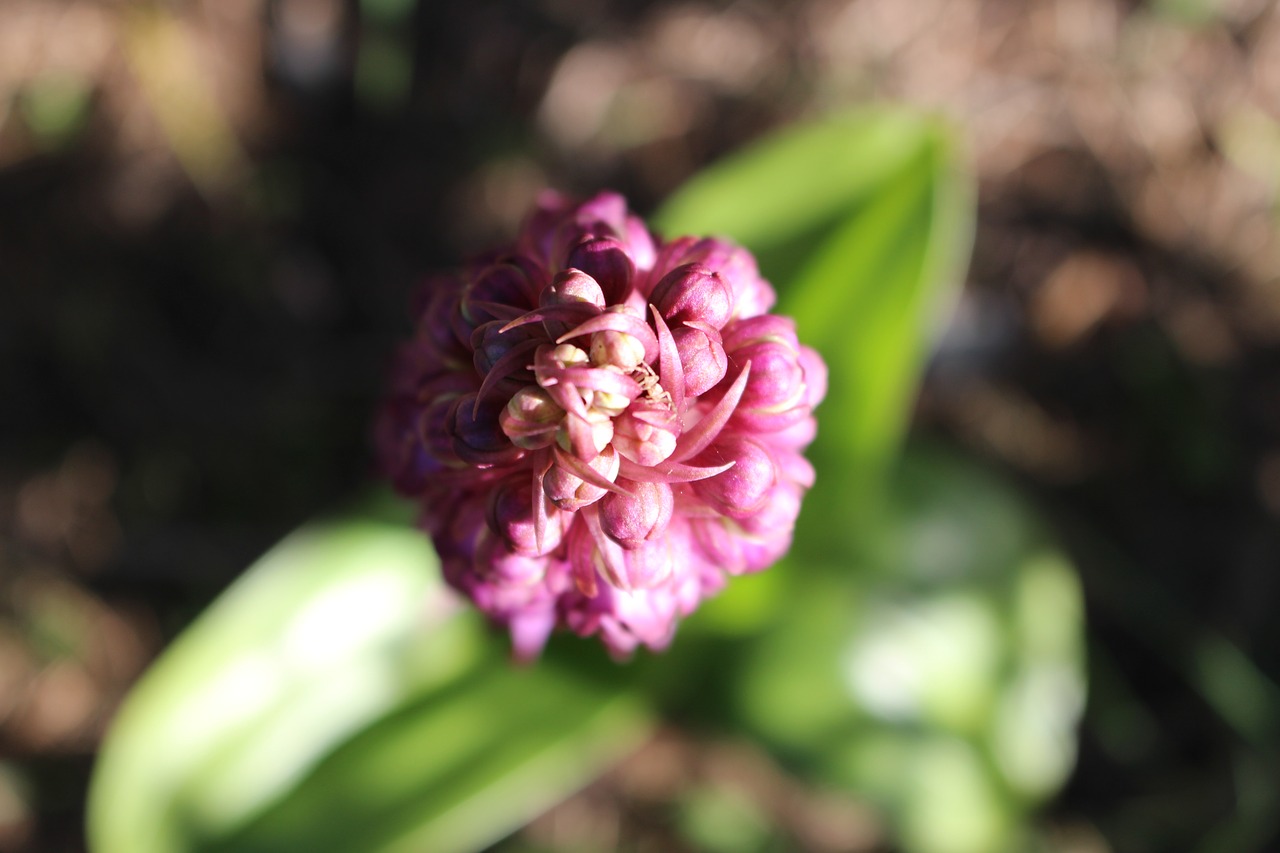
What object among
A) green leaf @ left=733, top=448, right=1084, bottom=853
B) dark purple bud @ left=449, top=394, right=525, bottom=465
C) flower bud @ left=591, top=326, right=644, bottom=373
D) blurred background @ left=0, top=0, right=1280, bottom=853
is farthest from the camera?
blurred background @ left=0, top=0, right=1280, bottom=853

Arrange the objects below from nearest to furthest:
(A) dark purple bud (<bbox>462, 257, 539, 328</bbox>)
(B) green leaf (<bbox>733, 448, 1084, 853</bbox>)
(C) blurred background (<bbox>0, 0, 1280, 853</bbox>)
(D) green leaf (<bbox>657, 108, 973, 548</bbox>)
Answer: (A) dark purple bud (<bbox>462, 257, 539, 328</bbox>), (D) green leaf (<bbox>657, 108, 973, 548</bbox>), (B) green leaf (<bbox>733, 448, 1084, 853</bbox>), (C) blurred background (<bbox>0, 0, 1280, 853</bbox>)

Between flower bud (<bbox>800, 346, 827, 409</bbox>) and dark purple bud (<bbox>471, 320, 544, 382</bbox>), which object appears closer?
dark purple bud (<bbox>471, 320, 544, 382</bbox>)

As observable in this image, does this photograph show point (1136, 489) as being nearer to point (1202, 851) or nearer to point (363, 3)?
point (1202, 851)

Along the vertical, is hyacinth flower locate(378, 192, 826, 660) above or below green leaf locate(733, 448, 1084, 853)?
above

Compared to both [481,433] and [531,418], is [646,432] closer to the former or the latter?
[531,418]

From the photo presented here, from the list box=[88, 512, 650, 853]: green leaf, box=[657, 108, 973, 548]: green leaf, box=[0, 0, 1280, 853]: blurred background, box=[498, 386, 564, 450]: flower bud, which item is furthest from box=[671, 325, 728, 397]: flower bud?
box=[0, 0, 1280, 853]: blurred background

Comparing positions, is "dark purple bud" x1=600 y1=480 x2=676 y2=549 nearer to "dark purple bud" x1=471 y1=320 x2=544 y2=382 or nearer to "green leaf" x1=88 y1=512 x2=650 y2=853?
"dark purple bud" x1=471 y1=320 x2=544 y2=382

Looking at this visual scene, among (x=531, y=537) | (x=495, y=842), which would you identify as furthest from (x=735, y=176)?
(x=495, y=842)
